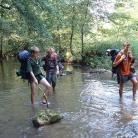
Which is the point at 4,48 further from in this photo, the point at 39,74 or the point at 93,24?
the point at 39,74

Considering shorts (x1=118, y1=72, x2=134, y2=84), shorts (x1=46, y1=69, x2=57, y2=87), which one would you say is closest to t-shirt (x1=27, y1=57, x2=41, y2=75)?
shorts (x1=46, y1=69, x2=57, y2=87)

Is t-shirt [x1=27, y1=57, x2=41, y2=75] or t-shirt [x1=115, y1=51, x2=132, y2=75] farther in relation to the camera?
t-shirt [x1=115, y1=51, x2=132, y2=75]

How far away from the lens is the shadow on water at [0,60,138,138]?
18.7ft

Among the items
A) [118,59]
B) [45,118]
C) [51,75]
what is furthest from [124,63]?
[45,118]

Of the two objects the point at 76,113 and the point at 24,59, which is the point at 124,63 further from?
the point at 24,59

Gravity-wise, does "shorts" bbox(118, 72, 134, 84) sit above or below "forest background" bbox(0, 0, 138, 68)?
below

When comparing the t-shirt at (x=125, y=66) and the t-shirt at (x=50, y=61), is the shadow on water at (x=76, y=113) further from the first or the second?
the t-shirt at (x=50, y=61)

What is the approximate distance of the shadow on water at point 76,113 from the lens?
5702mm

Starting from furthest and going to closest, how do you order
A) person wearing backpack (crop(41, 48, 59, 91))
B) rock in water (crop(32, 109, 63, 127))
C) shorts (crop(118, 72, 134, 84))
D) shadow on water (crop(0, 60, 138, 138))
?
person wearing backpack (crop(41, 48, 59, 91)) → shorts (crop(118, 72, 134, 84)) → rock in water (crop(32, 109, 63, 127)) → shadow on water (crop(0, 60, 138, 138))

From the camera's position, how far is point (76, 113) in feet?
23.6

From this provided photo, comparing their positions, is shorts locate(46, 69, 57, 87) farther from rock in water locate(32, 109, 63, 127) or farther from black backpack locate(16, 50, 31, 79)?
rock in water locate(32, 109, 63, 127)

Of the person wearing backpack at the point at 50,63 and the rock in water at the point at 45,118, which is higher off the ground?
the person wearing backpack at the point at 50,63

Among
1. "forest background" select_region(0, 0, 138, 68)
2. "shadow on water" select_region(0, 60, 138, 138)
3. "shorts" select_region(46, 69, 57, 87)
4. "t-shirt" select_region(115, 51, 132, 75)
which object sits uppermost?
"forest background" select_region(0, 0, 138, 68)

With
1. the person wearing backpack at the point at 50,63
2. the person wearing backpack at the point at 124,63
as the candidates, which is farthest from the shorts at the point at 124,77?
the person wearing backpack at the point at 50,63
